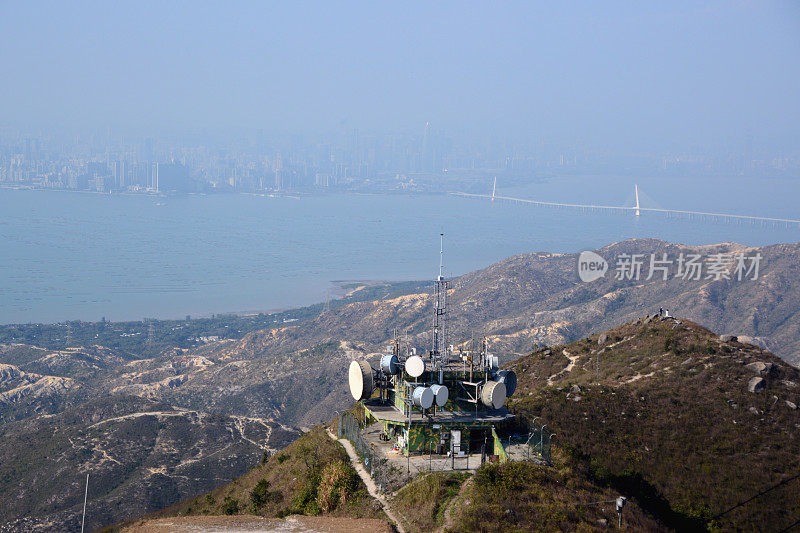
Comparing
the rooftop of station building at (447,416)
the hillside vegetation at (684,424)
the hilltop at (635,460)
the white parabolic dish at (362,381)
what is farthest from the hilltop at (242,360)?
the white parabolic dish at (362,381)

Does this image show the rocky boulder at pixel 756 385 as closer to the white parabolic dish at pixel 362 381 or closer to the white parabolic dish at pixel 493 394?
the white parabolic dish at pixel 493 394

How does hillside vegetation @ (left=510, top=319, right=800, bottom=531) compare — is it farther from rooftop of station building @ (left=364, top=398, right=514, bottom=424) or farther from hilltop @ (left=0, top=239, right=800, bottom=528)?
hilltop @ (left=0, top=239, right=800, bottom=528)

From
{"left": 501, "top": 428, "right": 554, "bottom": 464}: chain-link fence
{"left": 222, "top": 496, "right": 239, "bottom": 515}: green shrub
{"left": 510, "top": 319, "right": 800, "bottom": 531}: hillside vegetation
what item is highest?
{"left": 501, "top": 428, "right": 554, "bottom": 464}: chain-link fence

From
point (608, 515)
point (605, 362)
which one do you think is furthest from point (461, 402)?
point (605, 362)

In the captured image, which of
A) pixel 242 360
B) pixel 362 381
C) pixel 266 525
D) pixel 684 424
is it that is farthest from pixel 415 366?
pixel 242 360

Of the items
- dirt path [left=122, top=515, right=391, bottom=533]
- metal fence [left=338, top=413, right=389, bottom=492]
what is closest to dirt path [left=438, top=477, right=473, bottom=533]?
dirt path [left=122, top=515, right=391, bottom=533]

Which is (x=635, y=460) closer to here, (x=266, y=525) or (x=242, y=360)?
(x=266, y=525)
